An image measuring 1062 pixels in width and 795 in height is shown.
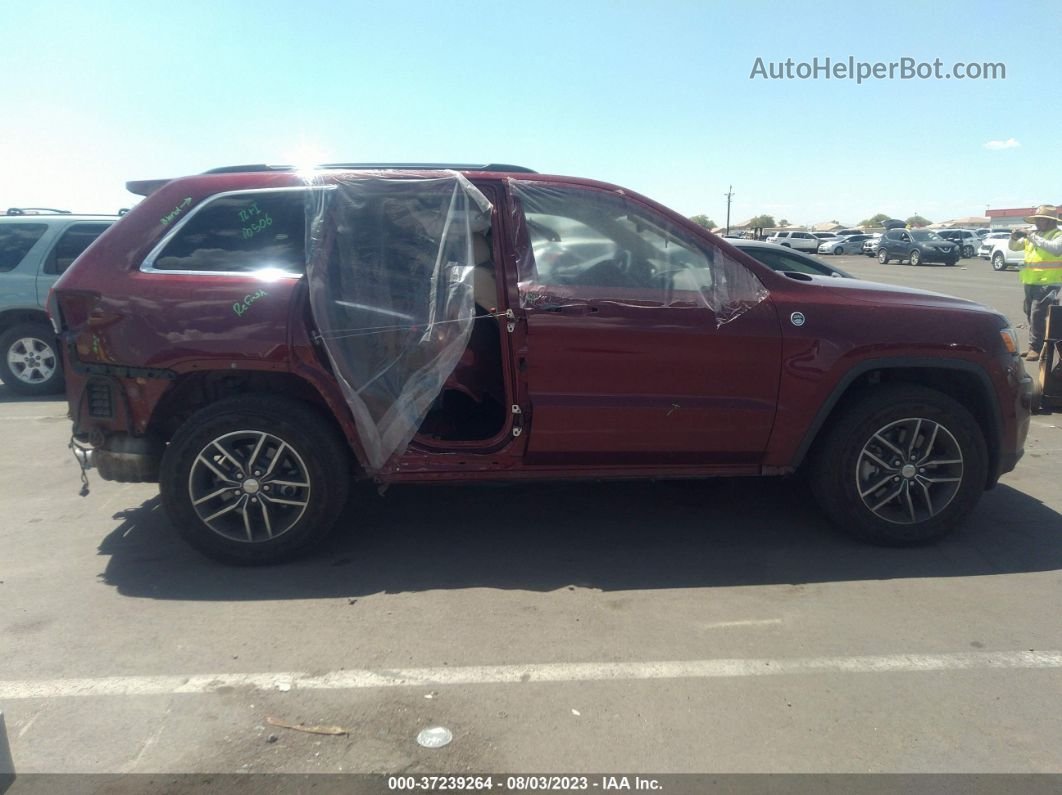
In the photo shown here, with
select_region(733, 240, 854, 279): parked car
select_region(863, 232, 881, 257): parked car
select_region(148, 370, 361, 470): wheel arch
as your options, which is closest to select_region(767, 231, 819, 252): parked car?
select_region(863, 232, 881, 257): parked car

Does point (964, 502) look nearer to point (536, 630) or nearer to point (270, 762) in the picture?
point (536, 630)

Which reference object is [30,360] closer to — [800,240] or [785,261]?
[785,261]

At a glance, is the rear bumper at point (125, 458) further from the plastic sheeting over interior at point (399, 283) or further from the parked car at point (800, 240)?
the parked car at point (800, 240)

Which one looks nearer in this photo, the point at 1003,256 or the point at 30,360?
the point at 30,360

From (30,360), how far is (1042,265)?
1152cm

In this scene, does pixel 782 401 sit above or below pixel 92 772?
above

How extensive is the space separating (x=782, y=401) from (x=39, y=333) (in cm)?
813

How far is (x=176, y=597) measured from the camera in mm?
3980

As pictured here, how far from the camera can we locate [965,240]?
43.7m

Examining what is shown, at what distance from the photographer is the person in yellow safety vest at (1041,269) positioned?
30.2 feet

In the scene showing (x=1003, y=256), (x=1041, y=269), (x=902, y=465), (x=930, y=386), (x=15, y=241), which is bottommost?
(x=1003, y=256)

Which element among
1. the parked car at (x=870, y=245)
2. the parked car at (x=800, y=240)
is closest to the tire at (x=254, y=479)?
the parked car at (x=800, y=240)

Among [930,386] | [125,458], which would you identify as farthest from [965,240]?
[125,458]

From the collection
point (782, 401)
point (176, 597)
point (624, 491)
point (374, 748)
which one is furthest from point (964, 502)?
point (176, 597)
